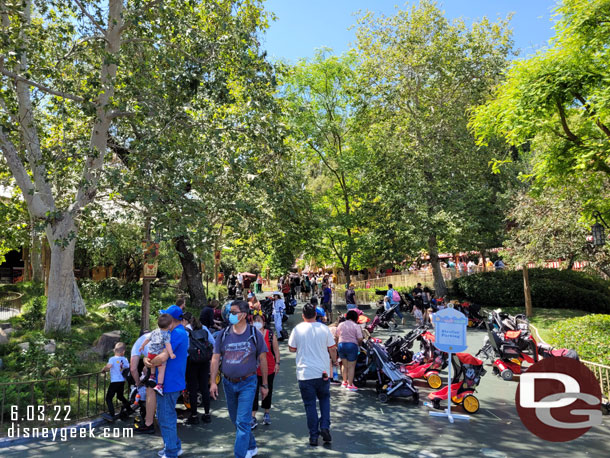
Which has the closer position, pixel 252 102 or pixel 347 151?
pixel 252 102

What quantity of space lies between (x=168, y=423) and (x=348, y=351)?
4.04 meters

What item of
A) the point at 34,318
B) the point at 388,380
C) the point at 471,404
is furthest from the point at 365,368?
the point at 34,318

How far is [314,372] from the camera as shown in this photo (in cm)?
577

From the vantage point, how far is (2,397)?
687 centimetres

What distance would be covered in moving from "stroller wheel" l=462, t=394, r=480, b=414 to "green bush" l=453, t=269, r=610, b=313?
17520 millimetres

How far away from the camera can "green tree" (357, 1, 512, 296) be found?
74.5 ft

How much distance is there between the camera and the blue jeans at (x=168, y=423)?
16.9 feet

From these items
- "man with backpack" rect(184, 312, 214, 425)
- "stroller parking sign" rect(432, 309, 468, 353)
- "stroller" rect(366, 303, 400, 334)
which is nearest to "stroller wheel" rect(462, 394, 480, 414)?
"stroller parking sign" rect(432, 309, 468, 353)

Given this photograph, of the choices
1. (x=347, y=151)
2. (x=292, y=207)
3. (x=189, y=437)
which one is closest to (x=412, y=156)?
(x=347, y=151)

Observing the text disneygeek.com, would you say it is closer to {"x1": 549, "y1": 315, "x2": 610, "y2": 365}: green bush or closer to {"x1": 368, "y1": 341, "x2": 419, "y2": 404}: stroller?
{"x1": 368, "y1": 341, "x2": 419, "y2": 404}: stroller

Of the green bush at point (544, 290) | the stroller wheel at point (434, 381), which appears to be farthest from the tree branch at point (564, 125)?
the green bush at point (544, 290)

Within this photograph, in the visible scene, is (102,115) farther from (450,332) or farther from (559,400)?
(559,400)

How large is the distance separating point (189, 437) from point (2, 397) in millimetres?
3235

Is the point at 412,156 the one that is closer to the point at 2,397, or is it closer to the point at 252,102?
the point at 252,102
